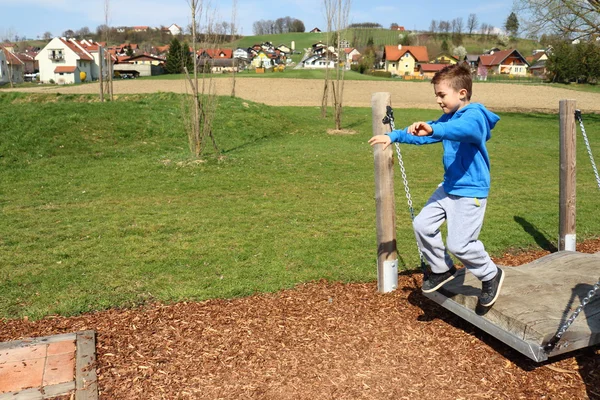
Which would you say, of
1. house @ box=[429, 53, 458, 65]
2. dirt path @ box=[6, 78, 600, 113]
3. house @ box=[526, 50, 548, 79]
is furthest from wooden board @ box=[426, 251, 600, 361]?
house @ box=[429, 53, 458, 65]

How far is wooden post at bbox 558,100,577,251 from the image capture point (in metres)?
6.64

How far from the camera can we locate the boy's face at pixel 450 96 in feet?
13.4

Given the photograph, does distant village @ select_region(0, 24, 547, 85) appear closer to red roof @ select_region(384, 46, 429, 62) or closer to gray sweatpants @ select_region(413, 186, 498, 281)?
red roof @ select_region(384, 46, 429, 62)

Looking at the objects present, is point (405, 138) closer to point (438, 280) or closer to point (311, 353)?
point (438, 280)

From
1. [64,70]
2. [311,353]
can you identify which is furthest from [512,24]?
[64,70]

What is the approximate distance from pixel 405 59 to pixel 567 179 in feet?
322

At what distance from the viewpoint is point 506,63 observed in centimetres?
9725

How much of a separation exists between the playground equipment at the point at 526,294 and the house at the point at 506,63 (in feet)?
324

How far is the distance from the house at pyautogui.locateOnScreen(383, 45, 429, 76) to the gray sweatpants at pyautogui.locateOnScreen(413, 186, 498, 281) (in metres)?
97.9

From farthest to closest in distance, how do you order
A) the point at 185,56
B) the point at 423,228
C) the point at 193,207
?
1. the point at 185,56
2. the point at 193,207
3. the point at 423,228

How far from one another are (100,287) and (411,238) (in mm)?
4386

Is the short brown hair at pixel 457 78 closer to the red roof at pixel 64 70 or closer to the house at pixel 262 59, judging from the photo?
the red roof at pixel 64 70

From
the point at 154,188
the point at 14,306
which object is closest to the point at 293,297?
the point at 14,306

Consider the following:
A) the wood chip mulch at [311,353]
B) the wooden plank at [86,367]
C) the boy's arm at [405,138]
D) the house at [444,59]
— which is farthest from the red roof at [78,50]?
the boy's arm at [405,138]
